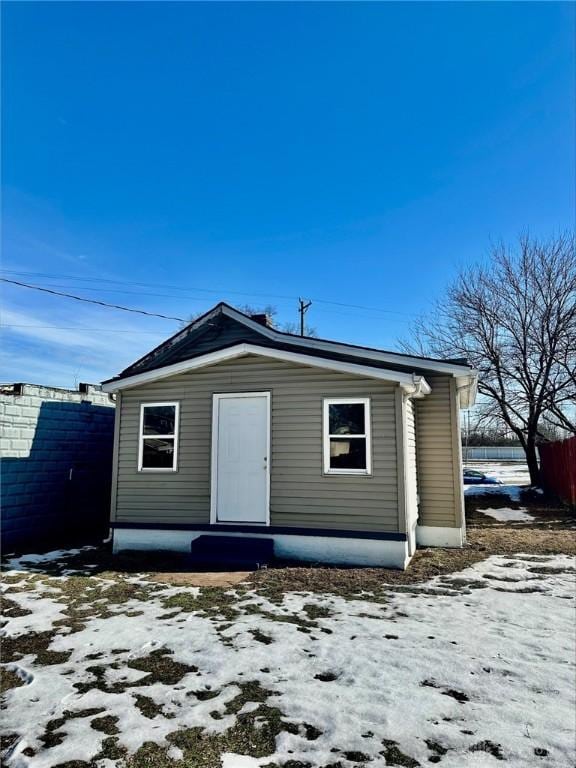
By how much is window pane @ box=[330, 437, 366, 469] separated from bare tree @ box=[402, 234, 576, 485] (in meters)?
12.9

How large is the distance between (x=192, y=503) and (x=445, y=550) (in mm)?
4677

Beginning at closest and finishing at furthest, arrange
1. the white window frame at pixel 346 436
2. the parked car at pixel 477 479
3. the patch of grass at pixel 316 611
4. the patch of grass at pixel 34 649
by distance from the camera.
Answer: the patch of grass at pixel 34 649 < the patch of grass at pixel 316 611 < the white window frame at pixel 346 436 < the parked car at pixel 477 479

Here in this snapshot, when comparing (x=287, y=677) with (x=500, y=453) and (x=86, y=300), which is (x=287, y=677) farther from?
(x=500, y=453)

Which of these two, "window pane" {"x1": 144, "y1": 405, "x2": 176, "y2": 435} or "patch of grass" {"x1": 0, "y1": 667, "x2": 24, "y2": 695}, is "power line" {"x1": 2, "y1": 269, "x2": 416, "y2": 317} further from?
"patch of grass" {"x1": 0, "y1": 667, "x2": 24, "y2": 695}

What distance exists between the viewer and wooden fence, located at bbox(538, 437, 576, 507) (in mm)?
13594

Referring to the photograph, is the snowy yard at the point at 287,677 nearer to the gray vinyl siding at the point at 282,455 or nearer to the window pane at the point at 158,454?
the gray vinyl siding at the point at 282,455

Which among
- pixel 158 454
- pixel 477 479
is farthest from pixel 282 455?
pixel 477 479

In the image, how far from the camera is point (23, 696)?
3.04 meters

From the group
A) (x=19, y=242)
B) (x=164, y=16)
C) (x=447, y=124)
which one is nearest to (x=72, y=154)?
(x=164, y=16)

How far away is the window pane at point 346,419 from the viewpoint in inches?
279

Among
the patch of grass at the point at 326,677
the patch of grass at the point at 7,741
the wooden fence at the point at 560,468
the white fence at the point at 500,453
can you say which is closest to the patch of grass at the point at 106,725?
the patch of grass at the point at 7,741

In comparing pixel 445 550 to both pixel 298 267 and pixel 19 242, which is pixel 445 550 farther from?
pixel 298 267

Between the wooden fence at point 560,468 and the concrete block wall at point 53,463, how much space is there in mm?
13408

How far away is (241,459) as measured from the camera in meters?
7.58
